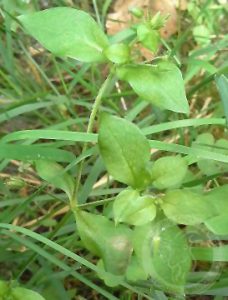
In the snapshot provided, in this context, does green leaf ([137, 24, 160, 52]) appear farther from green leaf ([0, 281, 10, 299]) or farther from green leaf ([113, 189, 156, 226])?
green leaf ([0, 281, 10, 299])

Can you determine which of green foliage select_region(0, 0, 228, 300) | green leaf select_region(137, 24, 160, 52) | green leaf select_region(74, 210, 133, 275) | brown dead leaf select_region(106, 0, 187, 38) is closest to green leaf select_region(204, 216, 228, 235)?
green foliage select_region(0, 0, 228, 300)

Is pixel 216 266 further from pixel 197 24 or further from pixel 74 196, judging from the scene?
pixel 197 24

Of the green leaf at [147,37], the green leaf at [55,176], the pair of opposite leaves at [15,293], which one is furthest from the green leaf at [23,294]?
the green leaf at [147,37]

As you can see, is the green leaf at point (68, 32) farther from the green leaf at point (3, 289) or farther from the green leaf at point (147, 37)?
the green leaf at point (3, 289)

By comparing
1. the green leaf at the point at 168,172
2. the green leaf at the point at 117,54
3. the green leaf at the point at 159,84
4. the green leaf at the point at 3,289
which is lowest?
the green leaf at the point at 3,289

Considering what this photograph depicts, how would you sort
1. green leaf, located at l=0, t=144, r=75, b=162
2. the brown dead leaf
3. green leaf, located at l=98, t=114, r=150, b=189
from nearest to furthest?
green leaf, located at l=98, t=114, r=150, b=189 < green leaf, located at l=0, t=144, r=75, b=162 < the brown dead leaf

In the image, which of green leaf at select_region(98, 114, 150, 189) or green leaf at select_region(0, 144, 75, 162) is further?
green leaf at select_region(0, 144, 75, 162)
